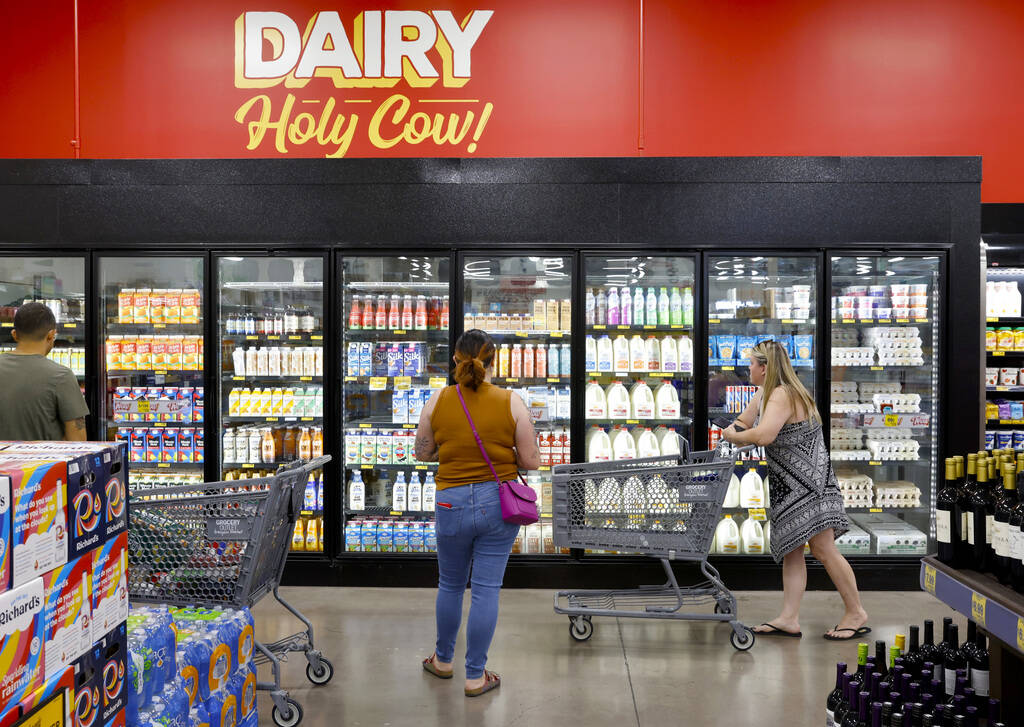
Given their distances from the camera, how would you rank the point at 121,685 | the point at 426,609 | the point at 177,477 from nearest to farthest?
the point at 121,685 → the point at 426,609 → the point at 177,477

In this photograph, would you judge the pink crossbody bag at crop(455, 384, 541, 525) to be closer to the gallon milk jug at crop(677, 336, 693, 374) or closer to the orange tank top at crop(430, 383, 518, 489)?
the orange tank top at crop(430, 383, 518, 489)

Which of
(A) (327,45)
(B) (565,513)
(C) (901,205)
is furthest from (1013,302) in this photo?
(A) (327,45)

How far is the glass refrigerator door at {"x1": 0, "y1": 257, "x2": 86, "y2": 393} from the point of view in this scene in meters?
5.61

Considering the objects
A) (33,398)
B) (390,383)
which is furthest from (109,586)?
(390,383)

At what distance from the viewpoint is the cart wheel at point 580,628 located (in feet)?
14.4

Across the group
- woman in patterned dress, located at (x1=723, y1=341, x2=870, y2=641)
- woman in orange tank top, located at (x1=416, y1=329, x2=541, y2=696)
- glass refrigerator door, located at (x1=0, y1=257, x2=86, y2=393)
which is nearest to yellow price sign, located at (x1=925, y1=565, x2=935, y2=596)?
woman in orange tank top, located at (x1=416, y1=329, x2=541, y2=696)

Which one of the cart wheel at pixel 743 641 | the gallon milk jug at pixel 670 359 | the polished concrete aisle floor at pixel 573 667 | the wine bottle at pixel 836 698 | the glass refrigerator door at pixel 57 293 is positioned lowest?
the polished concrete aisle floor at pixel 573 667

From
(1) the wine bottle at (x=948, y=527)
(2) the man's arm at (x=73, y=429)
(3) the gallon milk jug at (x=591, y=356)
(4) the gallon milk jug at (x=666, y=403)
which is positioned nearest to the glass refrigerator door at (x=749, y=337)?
(4) the gallon milk jug at (x=666, y=403)

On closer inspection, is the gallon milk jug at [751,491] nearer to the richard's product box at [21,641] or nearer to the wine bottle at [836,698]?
the wine bottle at [836,698]

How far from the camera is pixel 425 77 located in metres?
6.62

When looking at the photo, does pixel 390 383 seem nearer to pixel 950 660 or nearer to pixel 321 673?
pixel 321 673

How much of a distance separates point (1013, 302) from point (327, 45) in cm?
593

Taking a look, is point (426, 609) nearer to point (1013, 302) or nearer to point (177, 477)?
point (177, 477)

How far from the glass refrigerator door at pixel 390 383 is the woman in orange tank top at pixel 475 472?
6.09 ft
